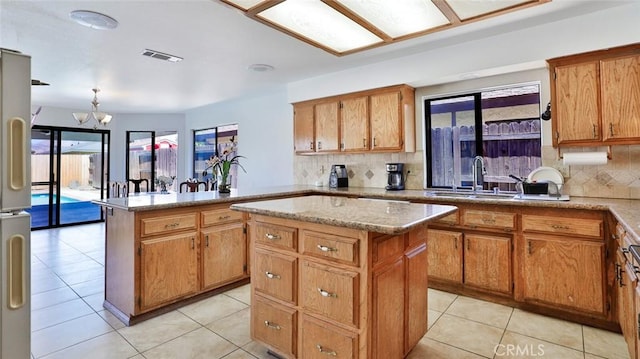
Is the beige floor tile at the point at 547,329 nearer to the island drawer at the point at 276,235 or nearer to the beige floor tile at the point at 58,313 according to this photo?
the island drawer at the point at 276,235

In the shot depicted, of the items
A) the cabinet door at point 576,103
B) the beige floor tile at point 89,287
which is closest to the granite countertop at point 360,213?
the cabinet door at point 576,103

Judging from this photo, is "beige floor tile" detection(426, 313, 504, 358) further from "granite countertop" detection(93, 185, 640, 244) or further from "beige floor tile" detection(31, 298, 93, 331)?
"beige floor tile" detection(31, 298, 93, 331)

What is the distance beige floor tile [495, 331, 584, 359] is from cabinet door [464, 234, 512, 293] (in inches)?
22.2

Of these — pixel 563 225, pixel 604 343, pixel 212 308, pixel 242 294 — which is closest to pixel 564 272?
pixel 563 225

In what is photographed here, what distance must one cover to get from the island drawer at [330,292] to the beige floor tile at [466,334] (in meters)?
1.04

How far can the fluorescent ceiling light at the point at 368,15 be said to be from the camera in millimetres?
1938

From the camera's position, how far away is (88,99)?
579 centimetres

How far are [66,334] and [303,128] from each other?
342 centimetres

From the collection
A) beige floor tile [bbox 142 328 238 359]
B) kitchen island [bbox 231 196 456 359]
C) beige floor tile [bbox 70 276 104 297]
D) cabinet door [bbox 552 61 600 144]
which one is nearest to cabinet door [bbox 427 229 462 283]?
kitchen island [bbox 231 196 456 359]

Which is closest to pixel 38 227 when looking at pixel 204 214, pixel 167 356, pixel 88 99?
pixel 88 99

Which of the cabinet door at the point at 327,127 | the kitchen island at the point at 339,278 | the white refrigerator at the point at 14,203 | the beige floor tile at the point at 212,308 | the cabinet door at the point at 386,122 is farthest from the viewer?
the cabinet door at the point at 327,127

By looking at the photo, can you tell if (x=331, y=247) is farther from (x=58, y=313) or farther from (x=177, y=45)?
(x=177, y=45)

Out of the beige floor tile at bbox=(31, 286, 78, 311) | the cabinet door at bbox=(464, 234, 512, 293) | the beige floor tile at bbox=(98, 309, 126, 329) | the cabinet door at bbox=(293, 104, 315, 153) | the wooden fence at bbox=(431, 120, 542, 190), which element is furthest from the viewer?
the cabinet door at bbox=(293, 104, 315, 153)

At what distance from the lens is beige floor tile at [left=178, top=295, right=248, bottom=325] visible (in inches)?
104
